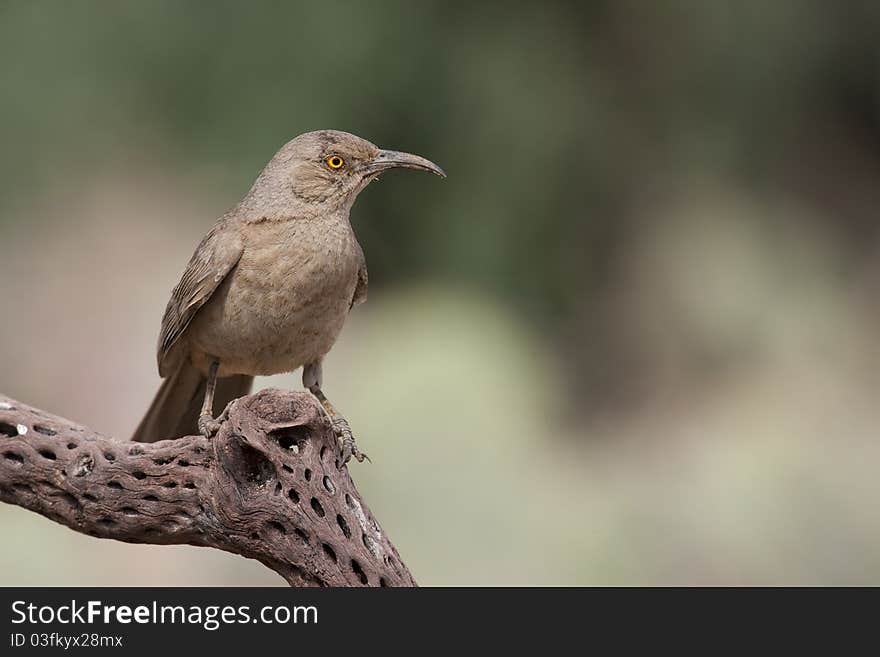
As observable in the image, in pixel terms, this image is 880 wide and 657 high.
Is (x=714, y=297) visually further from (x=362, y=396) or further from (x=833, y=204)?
(x=362, y=396)

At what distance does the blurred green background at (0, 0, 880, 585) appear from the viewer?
9180 mm

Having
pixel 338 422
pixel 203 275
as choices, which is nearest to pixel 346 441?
pixel 338 422

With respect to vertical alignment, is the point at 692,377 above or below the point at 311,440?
above

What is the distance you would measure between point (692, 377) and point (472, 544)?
11.0ft

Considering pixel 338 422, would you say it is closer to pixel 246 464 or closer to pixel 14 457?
pixel 246 464

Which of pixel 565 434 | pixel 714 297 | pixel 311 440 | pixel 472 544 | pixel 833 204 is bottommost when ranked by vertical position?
pixel 311 440

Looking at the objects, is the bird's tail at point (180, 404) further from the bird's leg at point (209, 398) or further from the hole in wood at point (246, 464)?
the hole in wood at point (246, 464)

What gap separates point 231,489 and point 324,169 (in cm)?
152

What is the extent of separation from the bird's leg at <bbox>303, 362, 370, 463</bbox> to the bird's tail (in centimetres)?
44

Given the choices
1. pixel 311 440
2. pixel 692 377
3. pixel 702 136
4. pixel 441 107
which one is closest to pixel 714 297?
pixel 692 377

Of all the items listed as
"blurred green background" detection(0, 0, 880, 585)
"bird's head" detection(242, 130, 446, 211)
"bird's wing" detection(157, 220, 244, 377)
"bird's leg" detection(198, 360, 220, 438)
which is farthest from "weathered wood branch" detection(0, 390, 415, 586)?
"blurred green background" detection(0, 0, 880, 585)

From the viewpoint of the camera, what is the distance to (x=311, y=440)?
3.97 metres

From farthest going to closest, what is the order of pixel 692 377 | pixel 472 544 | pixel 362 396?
pixel 692 377, pixel 362 396, pixel 472 544

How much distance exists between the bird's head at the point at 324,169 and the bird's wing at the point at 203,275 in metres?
0.23
